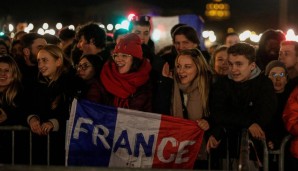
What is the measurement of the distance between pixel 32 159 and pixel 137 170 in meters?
2.98

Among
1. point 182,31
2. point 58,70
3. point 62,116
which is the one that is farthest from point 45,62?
point 182,31

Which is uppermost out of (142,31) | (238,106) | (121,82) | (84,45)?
(142,31)

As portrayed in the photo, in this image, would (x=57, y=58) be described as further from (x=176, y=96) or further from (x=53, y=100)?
(x=176, y=96)

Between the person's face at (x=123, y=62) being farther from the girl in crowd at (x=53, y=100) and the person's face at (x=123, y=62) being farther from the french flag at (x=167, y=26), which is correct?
the french flag at (x=167, y=26)

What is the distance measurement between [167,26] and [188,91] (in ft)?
53.3

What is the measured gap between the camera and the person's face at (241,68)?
23.6 feet

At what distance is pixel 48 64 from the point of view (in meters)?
7.70

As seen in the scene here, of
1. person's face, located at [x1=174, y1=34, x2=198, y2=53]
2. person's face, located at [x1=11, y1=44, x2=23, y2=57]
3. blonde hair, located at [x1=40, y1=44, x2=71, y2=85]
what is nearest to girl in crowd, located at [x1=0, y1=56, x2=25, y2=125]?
blonde hair, located at [x1=40, y1=44, x2=71, y2=85]

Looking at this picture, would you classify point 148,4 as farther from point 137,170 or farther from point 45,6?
point 137,170

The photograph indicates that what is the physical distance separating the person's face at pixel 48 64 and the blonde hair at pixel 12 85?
0.31 m

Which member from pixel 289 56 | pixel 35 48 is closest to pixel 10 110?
pixel 35 48

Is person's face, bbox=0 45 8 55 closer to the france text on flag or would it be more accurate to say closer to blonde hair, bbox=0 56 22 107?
blonde hair, bbox=0 56 22 107

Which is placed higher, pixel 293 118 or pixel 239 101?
pixel 239 101

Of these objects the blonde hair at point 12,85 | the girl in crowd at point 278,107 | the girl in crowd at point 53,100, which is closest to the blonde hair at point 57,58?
the girl in crowd at point 53,100
